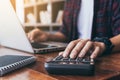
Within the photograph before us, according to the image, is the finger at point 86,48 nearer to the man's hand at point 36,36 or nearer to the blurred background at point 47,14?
the man's hand at point 36,36

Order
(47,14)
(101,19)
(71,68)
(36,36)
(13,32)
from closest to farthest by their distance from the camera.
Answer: (71,68) < (13,32) < (36,36) < (101,19) < (47,14)

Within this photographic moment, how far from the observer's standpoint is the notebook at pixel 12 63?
0.51 metres

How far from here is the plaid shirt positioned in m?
1.18

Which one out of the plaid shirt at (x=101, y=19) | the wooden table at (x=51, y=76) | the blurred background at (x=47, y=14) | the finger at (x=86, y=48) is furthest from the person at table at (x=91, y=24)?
the blurred background at (x=47, y=14)

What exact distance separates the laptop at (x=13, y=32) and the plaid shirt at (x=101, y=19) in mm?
472

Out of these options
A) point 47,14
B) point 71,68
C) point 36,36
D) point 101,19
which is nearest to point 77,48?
point 71,68

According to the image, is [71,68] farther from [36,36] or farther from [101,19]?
[101,19]

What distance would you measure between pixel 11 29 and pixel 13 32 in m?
0.01

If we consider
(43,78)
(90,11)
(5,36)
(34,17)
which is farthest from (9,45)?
(34,17)

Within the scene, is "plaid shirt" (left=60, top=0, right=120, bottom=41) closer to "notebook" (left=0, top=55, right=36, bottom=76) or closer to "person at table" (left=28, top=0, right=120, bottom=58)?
"person at table" (left=28, top=0, right=120, bottom=58)

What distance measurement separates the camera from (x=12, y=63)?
21.2 inches

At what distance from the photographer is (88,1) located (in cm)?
135

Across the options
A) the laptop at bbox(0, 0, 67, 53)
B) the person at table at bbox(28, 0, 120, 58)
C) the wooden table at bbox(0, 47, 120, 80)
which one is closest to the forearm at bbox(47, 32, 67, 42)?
the person at table at bbox(28, 0, 120, 58)

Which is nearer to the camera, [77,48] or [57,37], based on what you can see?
[77,48]
